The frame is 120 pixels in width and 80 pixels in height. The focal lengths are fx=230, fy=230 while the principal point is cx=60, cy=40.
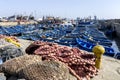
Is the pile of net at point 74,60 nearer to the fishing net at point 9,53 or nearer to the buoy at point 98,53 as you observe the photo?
the buoy at point 98,53

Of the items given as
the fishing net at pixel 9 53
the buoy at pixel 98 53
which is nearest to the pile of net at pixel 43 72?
the fishing net at pixel 9 53

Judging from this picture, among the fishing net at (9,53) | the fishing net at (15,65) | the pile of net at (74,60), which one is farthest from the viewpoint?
the fishing net at (9,53)

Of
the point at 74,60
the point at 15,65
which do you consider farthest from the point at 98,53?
the point at 15,65

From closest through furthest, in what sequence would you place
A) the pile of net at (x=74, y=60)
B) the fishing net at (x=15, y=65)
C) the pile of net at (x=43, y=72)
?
the pile of net at (x=43, y=72), the fishing net at (x=15, y=65), the pile of net at (x=74, y=60)

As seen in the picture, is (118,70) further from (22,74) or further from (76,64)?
(22,74)

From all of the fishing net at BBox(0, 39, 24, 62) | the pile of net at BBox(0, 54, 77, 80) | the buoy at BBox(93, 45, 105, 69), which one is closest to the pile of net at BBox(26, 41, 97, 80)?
the buoy at BBox(93, 45, 105, 69)

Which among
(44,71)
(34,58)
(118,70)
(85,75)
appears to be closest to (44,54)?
(34,58)

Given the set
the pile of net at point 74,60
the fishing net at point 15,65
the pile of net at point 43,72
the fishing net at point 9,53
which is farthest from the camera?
the fishing net at point 9,53

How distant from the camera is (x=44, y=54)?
25.9ft

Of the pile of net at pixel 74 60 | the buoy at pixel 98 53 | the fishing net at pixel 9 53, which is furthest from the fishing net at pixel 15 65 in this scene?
the buoy at pixel 98 53

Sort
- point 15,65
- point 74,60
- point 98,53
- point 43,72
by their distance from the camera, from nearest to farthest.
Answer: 1. point 43,72
2. point 15,65
3. point 74,60
4. point 98,53

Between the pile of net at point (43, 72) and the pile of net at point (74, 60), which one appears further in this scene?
the pile of net at point (74, 60)

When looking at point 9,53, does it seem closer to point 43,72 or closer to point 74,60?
point 74,60

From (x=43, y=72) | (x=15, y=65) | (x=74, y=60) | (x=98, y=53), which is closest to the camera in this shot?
(x=43, y=72)
